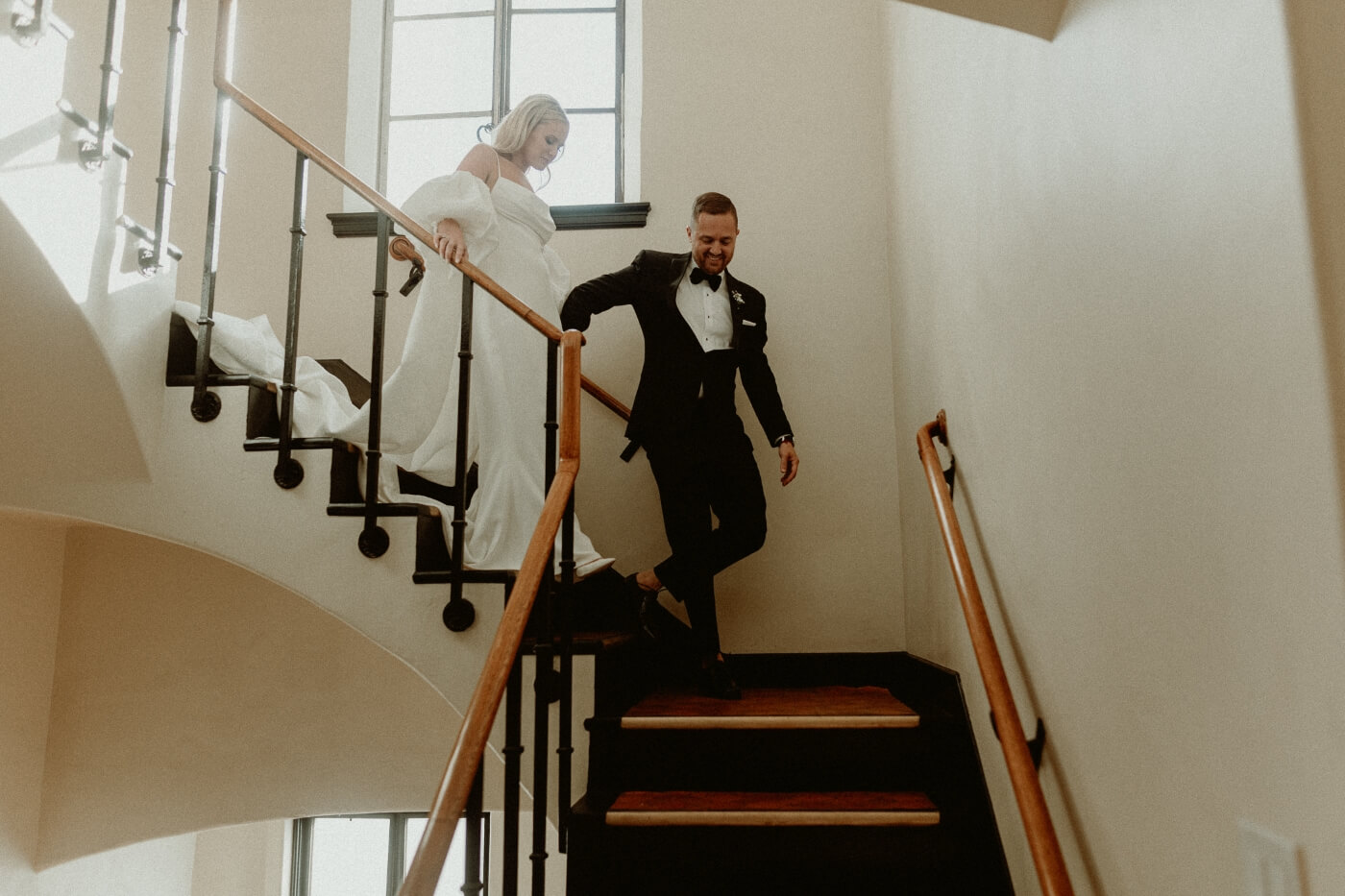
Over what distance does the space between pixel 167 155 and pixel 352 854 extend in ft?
11.4

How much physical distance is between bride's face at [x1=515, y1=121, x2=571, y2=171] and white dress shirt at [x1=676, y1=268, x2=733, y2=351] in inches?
23.0

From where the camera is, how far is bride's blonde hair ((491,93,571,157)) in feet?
10.7

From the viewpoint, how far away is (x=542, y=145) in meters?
3.29

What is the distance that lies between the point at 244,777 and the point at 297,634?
582 millimetres

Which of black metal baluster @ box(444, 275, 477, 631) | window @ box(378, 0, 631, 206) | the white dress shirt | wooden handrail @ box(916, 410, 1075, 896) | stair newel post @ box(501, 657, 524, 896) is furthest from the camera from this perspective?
window @ box(378, 0, 631, 206)

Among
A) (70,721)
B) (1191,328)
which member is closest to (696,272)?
(1191,328)

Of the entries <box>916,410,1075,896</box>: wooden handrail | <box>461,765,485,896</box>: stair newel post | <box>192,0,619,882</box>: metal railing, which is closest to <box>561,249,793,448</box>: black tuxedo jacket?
<box>192,0,619,882</box>: metal railing

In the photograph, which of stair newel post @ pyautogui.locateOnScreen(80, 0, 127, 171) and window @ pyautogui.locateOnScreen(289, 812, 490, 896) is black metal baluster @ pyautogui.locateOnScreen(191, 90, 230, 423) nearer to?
stair newel post @ pyautogui.locateOnScreen(80, 0, 127, 171)

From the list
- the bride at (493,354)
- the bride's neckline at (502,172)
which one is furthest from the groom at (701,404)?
the bride's neckline at (502,172)

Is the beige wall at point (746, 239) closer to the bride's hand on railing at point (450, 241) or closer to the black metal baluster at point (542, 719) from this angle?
the bride's hand on railing at point (450, 241)

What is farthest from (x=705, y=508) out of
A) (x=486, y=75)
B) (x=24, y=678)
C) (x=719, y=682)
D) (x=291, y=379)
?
(x=24, y=678)

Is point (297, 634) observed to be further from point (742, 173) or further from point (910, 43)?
point (910, 43)

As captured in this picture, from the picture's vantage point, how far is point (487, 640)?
2.70 meters

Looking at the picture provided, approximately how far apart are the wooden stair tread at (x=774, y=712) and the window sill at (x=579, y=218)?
1.91 metres
